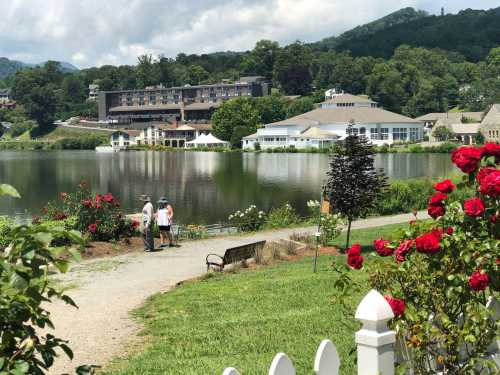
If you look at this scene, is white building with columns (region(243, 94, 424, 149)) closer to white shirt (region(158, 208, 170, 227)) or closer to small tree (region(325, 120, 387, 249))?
white shirt (region(158, 208, 170, 227))

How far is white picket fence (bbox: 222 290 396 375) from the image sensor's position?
128 inches

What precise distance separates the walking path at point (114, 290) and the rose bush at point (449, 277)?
12.8 ft

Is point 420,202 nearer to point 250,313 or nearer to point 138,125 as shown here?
point 250,313

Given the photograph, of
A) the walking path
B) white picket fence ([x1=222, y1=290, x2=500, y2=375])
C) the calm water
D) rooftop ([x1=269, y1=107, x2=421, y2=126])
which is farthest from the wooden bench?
rooftop ([x1=269, y1=107, x2=421, y2=126])

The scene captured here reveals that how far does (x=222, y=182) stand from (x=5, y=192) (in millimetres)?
43993

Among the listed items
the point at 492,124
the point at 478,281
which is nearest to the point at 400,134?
the point at 492,124

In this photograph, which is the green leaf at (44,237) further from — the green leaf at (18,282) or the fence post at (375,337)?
the fence post at (375,337)

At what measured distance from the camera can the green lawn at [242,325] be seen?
6191 millimetres

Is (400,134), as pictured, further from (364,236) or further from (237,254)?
(237,254)

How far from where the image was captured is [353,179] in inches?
584

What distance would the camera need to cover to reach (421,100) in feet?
429

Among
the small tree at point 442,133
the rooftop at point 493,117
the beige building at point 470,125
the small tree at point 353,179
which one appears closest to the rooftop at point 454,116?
the beige building at point 470,125

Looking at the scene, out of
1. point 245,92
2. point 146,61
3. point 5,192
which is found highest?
point 146,61

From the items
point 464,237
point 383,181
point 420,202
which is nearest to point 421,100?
point 420,202
